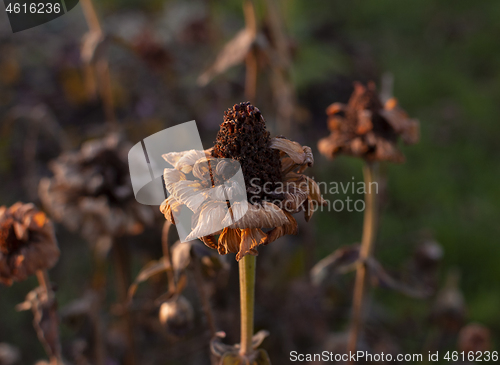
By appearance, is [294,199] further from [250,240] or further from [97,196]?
[97,196]

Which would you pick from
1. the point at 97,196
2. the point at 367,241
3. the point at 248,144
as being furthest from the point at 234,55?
the point at 248,144

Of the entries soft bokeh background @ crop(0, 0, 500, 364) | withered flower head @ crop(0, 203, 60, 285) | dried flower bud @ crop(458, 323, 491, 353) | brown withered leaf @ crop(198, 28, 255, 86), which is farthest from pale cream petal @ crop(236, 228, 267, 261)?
dried flower bud @ crop(458, 323, 491, 353)

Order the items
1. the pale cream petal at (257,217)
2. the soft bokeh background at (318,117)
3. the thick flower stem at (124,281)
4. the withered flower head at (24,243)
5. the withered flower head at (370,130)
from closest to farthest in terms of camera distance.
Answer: the pale cream petal at (257,217) < the withered flower head at (24,243) < the withered flower head at (370,130) < the thick flower stem at (124,281) < the soft bokeh background at (318,117)

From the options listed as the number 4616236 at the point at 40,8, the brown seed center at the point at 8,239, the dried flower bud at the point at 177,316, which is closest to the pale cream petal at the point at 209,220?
the dried flower bud at the point at 177,316

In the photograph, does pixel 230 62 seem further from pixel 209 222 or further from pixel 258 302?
pixel 209 222

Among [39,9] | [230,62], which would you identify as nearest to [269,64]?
[230,62]
